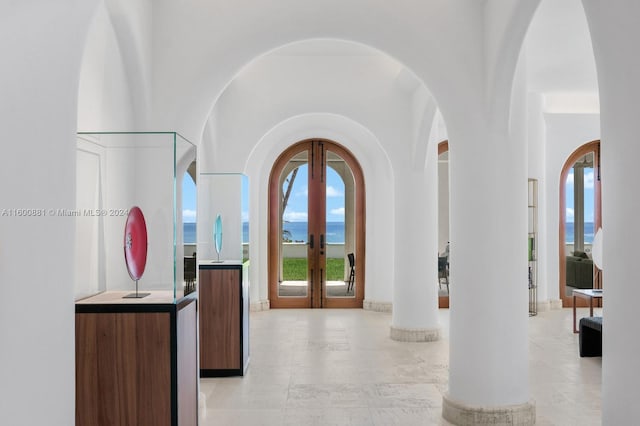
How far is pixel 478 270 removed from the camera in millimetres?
4406

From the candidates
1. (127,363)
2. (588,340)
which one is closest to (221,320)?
(127,363)

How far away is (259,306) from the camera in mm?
10414

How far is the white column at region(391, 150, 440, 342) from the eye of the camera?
25.9 feet

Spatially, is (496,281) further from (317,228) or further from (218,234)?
(317,228)

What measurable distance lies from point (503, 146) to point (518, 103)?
366mm

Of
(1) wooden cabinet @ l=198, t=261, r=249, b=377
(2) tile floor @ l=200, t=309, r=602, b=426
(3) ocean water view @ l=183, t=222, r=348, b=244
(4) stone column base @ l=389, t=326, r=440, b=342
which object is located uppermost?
(3) ocean water view @ l=183, t=222, r=348, b=244

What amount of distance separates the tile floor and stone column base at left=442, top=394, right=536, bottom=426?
6.6 inches

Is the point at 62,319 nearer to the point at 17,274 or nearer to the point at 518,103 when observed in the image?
the point at 17,274

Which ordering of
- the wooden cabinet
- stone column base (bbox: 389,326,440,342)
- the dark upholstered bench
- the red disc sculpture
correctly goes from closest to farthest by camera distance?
the red disc sculpture, the wooden cabinet, the dark upholstered bench, stone column base (bbox: 389,326,440,342)

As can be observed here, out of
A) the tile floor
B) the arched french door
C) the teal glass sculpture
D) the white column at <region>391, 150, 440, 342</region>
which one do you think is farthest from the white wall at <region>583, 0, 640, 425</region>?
the arched french door

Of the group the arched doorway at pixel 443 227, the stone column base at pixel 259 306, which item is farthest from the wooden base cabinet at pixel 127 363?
the arched doorway at pixel 443 227

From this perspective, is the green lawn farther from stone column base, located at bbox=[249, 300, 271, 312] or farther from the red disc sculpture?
the red disc sculpture

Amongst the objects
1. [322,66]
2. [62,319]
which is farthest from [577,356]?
[62,319]

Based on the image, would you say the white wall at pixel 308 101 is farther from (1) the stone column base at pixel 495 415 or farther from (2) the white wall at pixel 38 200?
(2) the white wall at pixel 38 200
